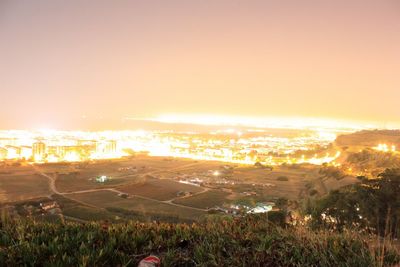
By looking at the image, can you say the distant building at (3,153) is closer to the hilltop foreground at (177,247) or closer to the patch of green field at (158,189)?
the patch of green field at (158,189)

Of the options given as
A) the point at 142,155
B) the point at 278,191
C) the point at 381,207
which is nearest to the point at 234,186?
the point at 278,191

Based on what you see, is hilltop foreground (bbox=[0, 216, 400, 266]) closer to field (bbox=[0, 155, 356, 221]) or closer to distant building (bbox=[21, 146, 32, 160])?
field (bbox=[0, 155, 356, 221])

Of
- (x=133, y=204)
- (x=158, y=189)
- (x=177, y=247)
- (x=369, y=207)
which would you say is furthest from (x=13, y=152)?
(x=177, y=247)

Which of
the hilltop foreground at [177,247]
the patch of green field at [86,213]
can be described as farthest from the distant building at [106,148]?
the hilltop foreground at [177,247]

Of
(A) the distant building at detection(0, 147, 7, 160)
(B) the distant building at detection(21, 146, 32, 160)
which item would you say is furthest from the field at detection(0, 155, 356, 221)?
(A) the distant building at detection(0, 147, 7, 160)

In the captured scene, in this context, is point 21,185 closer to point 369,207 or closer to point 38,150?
point 38,150

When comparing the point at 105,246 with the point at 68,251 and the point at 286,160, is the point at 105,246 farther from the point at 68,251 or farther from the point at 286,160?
the point at 286,160
